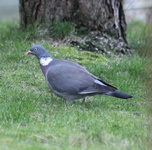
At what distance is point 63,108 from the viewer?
20.4 feet

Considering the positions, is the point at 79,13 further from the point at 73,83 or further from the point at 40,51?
the point at 73,83

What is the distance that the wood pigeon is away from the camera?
637 centimetres

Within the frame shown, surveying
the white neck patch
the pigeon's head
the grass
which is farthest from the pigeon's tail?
the pigeon's head

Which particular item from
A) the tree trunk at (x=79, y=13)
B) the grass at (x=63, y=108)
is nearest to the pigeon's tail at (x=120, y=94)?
the grass at (x=63, y=108)

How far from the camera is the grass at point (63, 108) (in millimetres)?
4840

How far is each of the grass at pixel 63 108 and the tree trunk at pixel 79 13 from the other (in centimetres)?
37

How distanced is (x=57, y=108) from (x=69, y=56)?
7.70ft

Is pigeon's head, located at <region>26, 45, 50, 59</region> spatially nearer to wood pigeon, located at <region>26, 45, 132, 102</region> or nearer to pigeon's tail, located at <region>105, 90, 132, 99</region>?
wood pigeon, located at <region>26, 45, 132, 102</region>

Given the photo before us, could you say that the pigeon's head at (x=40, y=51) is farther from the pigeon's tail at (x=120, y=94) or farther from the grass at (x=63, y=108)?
the pigeon's tail at (x=120, y=94)

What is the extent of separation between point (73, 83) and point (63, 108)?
16.7 inches

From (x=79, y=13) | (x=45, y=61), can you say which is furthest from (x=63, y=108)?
(x=79, y=13)

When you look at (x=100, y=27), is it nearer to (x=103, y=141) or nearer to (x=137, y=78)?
(x=137, y=78)

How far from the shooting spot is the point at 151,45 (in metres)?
4.34

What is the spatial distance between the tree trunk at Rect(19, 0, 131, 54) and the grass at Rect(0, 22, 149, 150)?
0.37 metres
